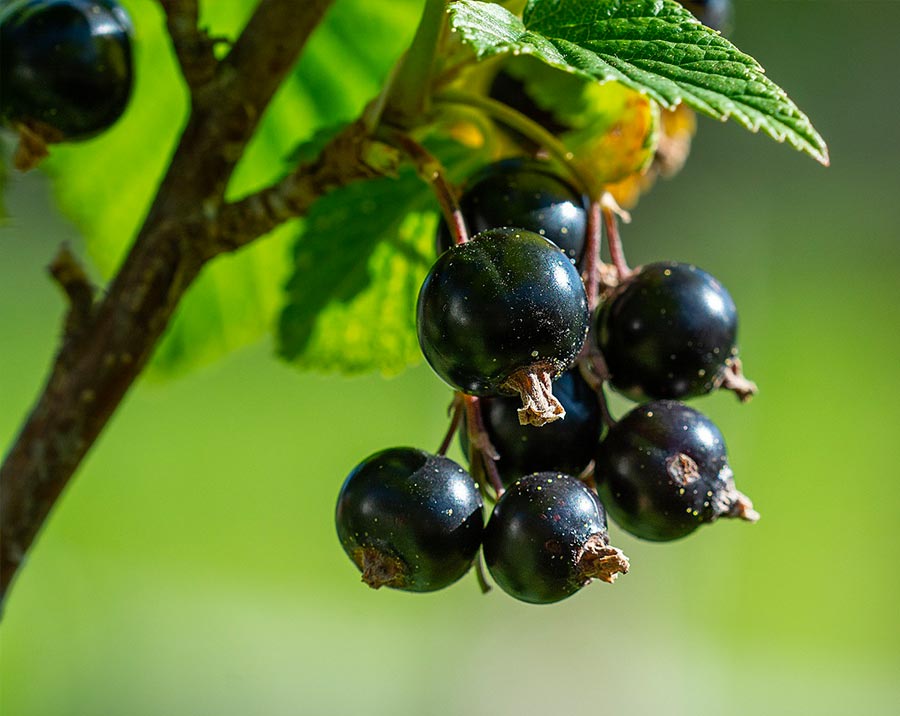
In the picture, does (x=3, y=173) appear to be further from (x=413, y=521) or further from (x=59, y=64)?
(x=413, y=521)

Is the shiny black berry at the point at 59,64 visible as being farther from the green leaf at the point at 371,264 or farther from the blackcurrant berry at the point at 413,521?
the blackcurrant berry at the point at 413,521

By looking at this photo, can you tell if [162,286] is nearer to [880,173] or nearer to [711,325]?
[711,325]

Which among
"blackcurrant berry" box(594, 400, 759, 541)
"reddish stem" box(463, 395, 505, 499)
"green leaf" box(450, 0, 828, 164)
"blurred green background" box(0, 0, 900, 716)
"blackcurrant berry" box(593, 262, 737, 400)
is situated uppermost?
"green leaf" box(450, 0, 828, 164)

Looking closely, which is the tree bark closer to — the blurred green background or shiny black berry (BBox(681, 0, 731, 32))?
shiny black berry (BBox(681, 0, 731, 32))

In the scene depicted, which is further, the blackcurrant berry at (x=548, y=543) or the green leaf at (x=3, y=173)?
the green leaf at (x=3, y=173)

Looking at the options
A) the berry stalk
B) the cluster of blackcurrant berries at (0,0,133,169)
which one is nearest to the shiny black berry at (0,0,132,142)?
the cluster of blackcurrant berries at (0,0,133,169)

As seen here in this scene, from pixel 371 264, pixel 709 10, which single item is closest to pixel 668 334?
pixel 371 264

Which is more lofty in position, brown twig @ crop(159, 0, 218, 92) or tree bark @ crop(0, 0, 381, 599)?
brown twig @ crop(159, 0, 218, 92)

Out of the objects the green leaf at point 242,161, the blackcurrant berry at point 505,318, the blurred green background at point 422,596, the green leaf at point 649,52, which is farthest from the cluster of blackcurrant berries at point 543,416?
the blurred green background at point 422,596
